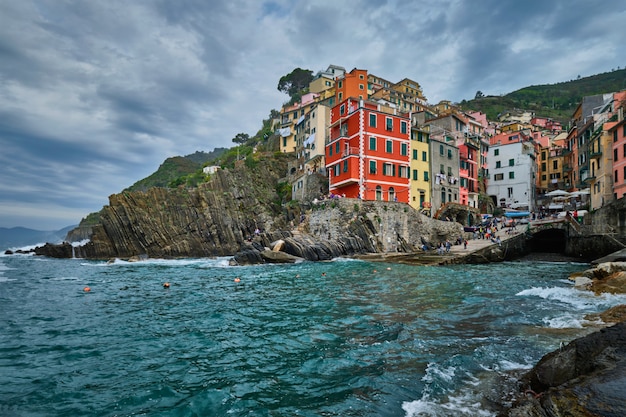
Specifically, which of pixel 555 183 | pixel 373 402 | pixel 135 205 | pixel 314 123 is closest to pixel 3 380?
pixel 373 402

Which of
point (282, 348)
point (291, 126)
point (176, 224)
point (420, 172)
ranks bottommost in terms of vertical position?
point (282, 348)

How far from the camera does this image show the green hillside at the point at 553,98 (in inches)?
4855

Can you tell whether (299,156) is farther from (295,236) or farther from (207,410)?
(207,410)

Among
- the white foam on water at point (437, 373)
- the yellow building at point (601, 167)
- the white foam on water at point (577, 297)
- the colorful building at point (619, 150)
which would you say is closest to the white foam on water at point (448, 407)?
the white foam on water at point (437, 373)

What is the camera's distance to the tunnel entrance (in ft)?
133

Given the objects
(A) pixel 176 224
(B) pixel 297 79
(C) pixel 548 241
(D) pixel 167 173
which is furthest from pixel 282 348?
(D) pixel 167 173

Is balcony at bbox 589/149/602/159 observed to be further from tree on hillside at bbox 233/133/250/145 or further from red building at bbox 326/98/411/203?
tree on hillside at bbox 233/133/250/145

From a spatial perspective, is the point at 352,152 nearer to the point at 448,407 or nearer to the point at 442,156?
the point at 442,156

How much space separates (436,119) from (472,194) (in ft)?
49.3

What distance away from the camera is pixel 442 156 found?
50531 mm

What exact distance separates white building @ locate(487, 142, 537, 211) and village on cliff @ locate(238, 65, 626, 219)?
6.5 inches

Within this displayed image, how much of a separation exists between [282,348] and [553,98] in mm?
170464

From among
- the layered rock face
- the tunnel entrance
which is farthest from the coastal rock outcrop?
the layered rock face

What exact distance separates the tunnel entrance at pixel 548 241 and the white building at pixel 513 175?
1929 centimetres
